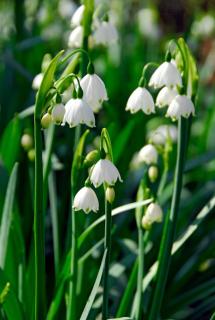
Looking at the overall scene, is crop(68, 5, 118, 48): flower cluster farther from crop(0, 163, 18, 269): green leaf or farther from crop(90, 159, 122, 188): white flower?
crop(90, 159, 122, 188): white flower

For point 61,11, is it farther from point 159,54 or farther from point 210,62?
point 210,62

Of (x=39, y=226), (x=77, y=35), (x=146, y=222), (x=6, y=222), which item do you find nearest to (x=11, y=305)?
(x=6, y=222)

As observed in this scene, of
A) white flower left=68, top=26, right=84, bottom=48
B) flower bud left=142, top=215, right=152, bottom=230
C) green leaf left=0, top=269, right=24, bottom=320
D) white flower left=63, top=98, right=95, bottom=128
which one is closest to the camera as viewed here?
white flower left=63, top=98, right=95, bottom=128

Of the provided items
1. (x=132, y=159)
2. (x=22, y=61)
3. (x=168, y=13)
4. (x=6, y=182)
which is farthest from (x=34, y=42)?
(x=168, y=13)

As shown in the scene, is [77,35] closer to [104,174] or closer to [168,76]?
[168,76]

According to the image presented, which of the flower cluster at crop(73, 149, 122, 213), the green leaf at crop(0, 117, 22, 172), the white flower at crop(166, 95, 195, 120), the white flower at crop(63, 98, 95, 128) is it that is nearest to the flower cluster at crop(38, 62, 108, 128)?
the white flower at crop(63, 98, 95, 128)

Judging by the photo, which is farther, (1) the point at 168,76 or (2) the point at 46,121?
(1) the point at 168,76
